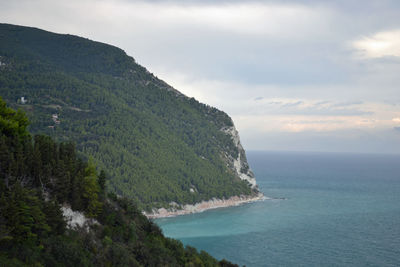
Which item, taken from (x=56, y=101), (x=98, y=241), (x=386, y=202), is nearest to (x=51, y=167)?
(x=98, y=241)

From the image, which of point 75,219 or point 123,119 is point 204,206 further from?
point 75,219

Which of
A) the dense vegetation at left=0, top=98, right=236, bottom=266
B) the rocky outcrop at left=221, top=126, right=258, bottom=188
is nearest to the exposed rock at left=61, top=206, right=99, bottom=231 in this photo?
the dense vegetation at left=0, top=98, right=236, bottom=266

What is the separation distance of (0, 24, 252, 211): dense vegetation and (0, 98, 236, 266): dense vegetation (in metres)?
64.2

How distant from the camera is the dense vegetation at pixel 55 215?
79.0ft

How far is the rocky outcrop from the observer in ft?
478

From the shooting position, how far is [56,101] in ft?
396

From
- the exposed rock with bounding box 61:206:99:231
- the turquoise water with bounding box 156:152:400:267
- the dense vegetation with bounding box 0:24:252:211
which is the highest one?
the dense vegetation with bounding box 0:24:252:211

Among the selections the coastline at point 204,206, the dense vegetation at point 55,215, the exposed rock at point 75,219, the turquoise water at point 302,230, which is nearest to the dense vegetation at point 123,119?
the coastline at point 204,206

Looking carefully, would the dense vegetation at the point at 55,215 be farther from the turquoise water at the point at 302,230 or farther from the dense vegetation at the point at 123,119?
the dense vegetation at the point at 123,119

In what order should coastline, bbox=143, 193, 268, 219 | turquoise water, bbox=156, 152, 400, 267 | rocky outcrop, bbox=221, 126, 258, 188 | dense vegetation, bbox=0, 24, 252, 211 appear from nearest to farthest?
1. turquoise water, bbox=156, 152, 400, 267
2. coastline, bbox=143, 193, 268, 219
3. dense vegetation, bbox=0, 24, 252, 211
4. rocky outcrop, bbox=221, 126, 258, 188

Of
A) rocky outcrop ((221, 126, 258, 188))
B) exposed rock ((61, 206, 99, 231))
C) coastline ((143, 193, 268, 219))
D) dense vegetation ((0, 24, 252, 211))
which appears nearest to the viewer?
exposed rock ((61, 206, 99, 231))

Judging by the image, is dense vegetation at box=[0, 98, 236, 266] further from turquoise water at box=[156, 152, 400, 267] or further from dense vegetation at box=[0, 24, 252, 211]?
dense vegetation at box=[0, 24, 252, 211]

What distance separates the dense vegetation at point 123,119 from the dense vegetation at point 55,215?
64183 millimetres

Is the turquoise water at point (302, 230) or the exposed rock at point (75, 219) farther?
the turquoise water at point (302, 230)
